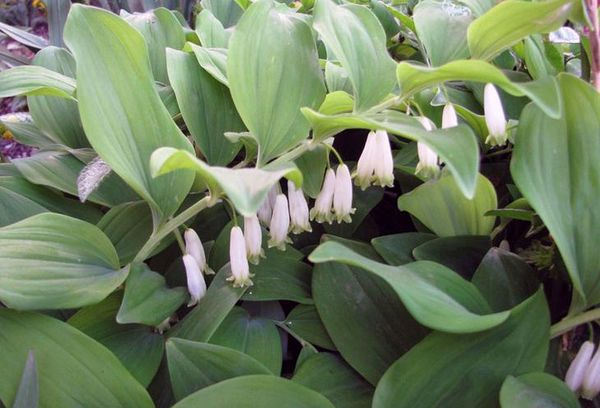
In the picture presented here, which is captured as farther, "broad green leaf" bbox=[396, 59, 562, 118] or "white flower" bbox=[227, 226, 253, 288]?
"white flower" bbox=[227, 226, 253, 288]

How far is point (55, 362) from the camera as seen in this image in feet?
1.84

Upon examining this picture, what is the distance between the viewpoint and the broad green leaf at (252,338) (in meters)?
0.64

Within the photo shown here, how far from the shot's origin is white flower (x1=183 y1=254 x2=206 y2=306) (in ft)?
2.19

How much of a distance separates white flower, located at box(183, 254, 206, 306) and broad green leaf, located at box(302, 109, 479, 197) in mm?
236

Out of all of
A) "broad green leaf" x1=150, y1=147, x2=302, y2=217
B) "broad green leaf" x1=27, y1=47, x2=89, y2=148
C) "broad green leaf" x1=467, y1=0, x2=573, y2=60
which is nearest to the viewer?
"broad green leaf" x1=150, y1=147, x2=302, y2=217

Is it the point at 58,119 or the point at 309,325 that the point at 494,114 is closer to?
the point at 309,325

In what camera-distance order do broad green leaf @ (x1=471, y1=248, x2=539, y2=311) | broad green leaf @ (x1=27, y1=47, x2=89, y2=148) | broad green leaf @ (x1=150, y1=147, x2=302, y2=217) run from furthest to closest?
broad green leaf @ (x1=27, y1=47, x2=89, y2=148), broad green leaf @ (x1=471, y1=248, x2=539, y2=311), broad green leaf @ (x1=150, y1=147, x2=302, y2=217)

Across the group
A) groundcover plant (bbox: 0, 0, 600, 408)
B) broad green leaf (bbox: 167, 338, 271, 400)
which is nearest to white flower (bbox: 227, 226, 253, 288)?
groundcover plant (bbox: 0, 0, 600, 408)

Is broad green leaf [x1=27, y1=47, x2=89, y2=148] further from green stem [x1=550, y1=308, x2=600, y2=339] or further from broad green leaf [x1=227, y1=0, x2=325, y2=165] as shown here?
green stem [x1=550, y1=308, x2=600, y2=339]

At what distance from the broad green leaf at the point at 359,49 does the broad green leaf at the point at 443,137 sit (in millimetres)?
53

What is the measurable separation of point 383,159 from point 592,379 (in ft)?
1.17

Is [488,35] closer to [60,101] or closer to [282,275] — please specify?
[282,275]

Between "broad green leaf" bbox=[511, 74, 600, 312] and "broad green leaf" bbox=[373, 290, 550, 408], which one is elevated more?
"broad green leaf" bbox=[511, 74, 600, 312]

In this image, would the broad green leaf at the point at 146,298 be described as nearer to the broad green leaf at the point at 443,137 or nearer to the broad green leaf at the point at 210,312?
the broad green leaf at the point at 210,312
